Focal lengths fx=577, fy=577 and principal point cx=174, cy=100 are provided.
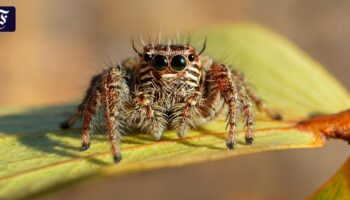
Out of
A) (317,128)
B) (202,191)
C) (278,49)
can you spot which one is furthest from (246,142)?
(202,191)

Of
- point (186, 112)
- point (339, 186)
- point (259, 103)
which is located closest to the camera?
point (339, 186)

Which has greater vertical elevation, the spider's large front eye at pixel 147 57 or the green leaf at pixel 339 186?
the spider's large front eye at pixel 147 57

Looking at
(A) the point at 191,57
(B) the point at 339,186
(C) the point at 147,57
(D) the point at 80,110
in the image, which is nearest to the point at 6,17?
(D) the point at 80,110

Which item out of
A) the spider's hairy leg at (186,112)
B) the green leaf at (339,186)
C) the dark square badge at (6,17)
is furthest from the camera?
the dark square badge at (6,17)

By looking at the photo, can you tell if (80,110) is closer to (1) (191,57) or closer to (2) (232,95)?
(1) (191,57)

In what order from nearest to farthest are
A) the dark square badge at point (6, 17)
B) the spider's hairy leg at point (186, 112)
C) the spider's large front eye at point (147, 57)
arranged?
the spider's hairy leg at point (186, 112), the spider's large front eye at point (147, 57), the dark square badge at point (6, 17)

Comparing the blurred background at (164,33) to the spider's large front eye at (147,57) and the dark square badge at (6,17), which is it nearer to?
the dark square badge at (6,17)

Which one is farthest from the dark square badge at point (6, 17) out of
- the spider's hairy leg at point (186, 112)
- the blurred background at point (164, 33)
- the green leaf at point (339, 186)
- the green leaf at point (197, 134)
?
the green leaf at point (339, 186)

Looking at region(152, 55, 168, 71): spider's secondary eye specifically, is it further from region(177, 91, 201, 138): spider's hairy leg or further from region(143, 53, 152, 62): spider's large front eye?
region(177, 91, 201, 138): spider's hairy leg
